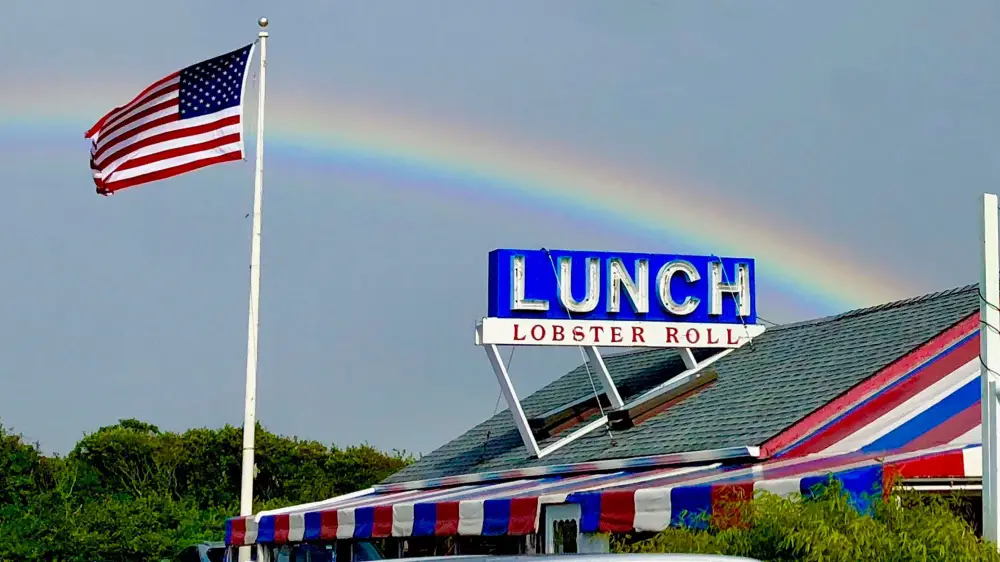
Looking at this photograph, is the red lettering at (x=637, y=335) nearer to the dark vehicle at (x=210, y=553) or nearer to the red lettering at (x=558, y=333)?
the red lettering at (x=558, y=333)

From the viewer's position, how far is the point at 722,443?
18.4 metres

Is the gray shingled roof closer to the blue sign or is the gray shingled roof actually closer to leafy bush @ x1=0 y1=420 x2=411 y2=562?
the blue sign

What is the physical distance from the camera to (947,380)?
59.5 ft

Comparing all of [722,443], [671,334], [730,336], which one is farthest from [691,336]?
[722,443]

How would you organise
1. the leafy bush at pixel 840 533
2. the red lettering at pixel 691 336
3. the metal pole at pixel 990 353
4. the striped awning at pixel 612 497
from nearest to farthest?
the leafy bush at pixel 840 533 → the metal pole at pixel 990 353 → the striped awning at pixel 612 497 → the red lettering at pixel 691 336

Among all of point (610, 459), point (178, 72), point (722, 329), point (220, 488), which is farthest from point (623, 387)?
point (220, 488)

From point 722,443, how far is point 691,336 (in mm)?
4290

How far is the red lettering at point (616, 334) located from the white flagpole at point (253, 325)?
5.82 m

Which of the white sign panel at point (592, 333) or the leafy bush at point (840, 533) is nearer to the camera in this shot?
the leafy bush at point (840, 533)

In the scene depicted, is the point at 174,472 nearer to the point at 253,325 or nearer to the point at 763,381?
the point at 253,325

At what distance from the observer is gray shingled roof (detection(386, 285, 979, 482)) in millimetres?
18609

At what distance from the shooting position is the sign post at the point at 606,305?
21.8 m

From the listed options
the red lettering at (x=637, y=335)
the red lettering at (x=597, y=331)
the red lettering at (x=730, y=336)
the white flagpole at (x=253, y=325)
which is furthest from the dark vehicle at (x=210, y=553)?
the red lettering at (x=730, y=336)

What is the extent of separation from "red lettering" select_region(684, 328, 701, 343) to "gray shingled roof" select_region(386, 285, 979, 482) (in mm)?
532
